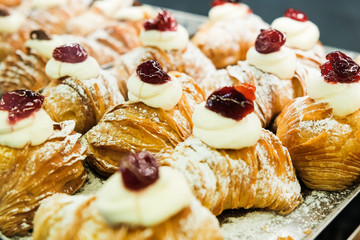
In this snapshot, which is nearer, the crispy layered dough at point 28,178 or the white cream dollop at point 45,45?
the crispy layered dough at point 28,178

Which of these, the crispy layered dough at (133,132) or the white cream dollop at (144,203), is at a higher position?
the white cream dollop at (144,203)

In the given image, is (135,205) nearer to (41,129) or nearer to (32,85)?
(41,129)

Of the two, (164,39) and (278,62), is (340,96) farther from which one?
(164,39)

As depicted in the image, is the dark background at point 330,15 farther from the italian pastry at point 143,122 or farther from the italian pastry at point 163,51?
the italian pastry at point 143,122

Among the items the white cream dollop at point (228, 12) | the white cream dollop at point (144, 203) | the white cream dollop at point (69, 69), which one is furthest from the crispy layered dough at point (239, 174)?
the white cream dollop at point (228, 12)

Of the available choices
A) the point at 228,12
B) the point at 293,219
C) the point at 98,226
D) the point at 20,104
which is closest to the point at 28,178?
the point at 20,104
